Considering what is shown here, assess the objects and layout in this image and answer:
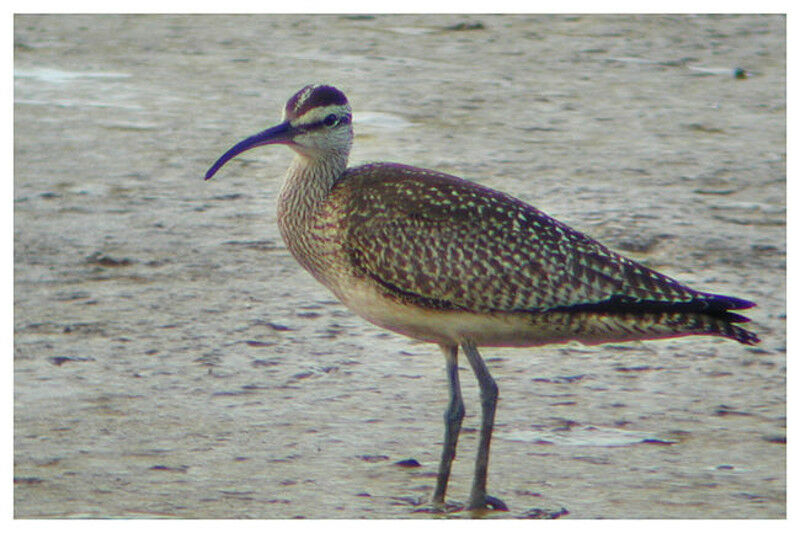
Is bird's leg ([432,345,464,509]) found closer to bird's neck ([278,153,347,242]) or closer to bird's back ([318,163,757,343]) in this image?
bird's back ([318,163,757,343])

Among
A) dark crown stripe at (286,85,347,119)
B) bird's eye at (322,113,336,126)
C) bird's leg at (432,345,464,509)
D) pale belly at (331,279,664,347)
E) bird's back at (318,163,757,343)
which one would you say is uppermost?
dark crown stripe at (286,85,347,119)

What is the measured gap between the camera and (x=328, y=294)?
9781 mm

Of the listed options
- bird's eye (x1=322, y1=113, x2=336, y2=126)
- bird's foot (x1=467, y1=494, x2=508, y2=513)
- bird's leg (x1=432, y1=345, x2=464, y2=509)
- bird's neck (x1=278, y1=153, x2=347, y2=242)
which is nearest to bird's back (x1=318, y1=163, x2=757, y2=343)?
bird's neck (x1=278, y1=153, x2=347, y2=242)

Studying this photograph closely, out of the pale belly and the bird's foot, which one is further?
the pale belly

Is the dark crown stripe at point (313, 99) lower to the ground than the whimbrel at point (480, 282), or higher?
higher

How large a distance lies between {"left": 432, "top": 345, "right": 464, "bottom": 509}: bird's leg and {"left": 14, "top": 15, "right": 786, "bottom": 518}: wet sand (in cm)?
18

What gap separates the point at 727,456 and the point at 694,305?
3.17ft

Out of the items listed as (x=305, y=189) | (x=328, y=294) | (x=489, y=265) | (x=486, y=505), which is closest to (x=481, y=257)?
(x=489, y=265)

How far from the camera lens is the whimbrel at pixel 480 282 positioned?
6863 millimetres

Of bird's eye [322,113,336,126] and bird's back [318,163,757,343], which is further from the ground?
bird's eye [322,113,336,126]

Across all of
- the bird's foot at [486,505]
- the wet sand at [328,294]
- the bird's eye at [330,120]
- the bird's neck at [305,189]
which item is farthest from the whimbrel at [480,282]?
the wet sand at [328,294]

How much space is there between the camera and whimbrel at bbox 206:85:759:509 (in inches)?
270

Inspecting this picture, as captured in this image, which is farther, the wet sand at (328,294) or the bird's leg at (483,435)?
the wet sand at (328,294)

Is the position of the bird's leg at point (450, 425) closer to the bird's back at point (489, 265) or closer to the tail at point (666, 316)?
the bird's back at point (489, 265)
